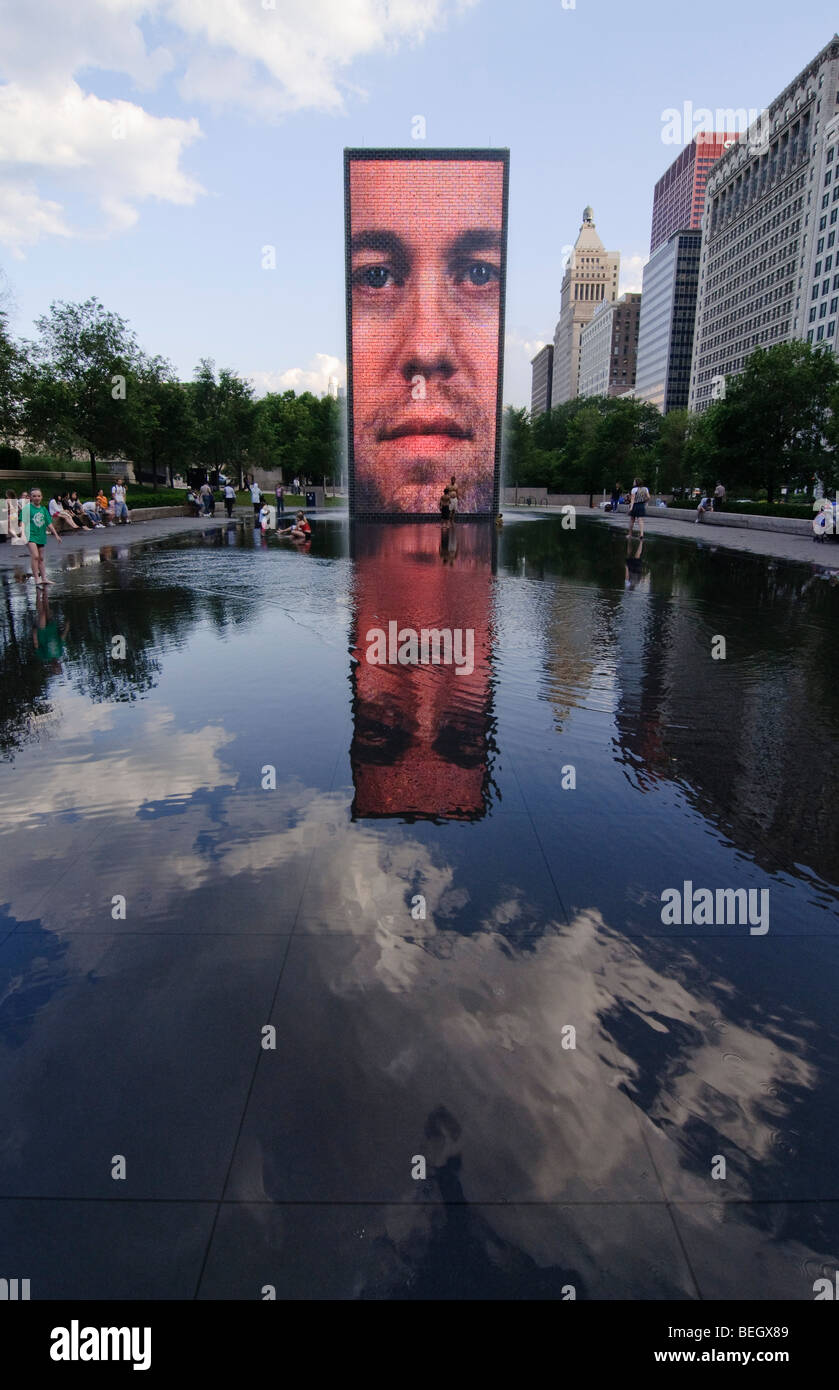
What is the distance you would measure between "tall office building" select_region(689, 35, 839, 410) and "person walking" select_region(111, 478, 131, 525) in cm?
9124

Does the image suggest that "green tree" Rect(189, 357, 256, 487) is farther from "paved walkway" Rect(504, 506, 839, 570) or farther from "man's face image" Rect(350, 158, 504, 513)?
"paved walkway" Rect(504, 506, 839, 570)

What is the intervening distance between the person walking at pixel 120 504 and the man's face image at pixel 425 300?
15580mm

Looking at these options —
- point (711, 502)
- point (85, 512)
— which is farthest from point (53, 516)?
point (711, 502)

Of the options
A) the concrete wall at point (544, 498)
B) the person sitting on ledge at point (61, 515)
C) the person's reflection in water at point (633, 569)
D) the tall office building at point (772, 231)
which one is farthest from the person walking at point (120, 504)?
the tall office building at point (772, 231)

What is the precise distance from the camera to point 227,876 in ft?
13.2

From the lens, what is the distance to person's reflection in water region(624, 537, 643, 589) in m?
16.3

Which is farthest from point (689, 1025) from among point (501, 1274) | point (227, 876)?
point (227, 876)

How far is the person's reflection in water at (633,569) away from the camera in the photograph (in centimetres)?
1628

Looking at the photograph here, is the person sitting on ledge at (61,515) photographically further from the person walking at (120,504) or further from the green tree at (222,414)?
the green tree at (222,414)

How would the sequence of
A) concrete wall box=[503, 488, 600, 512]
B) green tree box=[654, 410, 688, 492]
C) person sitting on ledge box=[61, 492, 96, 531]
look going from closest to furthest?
1. person sitting on ledge box=[61, 492, 96, 531]
2. green tree box=[654, 410, 688, 492]
3. concrete wall box=[503, 488, 600, 512]

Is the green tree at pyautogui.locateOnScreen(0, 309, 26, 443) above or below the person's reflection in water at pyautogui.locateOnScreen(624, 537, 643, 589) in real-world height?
above

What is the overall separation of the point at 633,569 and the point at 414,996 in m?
17.3

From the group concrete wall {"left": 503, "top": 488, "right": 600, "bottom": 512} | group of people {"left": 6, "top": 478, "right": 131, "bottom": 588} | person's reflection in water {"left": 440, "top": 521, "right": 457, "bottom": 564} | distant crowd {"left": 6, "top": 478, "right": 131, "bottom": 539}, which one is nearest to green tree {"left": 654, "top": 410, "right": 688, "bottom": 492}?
concrete wall {"left": 503, "top": 488, "right": 600, "bottom": 512}
